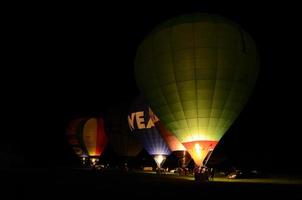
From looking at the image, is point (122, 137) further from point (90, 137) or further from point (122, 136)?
point (90, 137)

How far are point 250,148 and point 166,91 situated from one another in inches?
1566

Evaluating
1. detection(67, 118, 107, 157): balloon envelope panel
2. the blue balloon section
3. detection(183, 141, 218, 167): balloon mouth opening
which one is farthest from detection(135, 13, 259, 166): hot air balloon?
detection(67, 118, 107, 157): balloon envelope panel

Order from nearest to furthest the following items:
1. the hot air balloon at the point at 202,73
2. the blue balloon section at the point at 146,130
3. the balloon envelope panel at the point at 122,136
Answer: the hot air balloon at the point at 202,73 → the blue balloon section at the point at 146,130 → the balloon envelope panel at the point at 122,136

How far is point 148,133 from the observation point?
3584cm

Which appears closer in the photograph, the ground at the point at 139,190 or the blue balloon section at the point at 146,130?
the ground at the point at 139,190

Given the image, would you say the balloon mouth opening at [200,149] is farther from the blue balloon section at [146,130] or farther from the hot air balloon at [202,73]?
the blue balloon section at [146,130]

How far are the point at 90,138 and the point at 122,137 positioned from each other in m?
6.09

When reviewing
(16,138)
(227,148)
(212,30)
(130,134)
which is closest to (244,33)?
(212,30)

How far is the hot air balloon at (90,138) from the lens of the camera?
155ft

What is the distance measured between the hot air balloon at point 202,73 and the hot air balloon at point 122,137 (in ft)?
65.9

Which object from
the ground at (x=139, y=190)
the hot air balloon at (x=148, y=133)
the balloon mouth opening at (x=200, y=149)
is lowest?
the ground at (x=139, y=190)

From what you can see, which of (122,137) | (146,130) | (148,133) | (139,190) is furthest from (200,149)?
(122,137)

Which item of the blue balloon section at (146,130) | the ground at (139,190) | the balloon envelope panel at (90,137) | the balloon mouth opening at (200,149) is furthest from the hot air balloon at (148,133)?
the ground at (139,190)

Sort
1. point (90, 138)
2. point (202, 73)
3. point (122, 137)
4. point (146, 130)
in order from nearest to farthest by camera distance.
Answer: point (202, 73) → point (146, 130) → point (122, 137) → point (90, 138)
